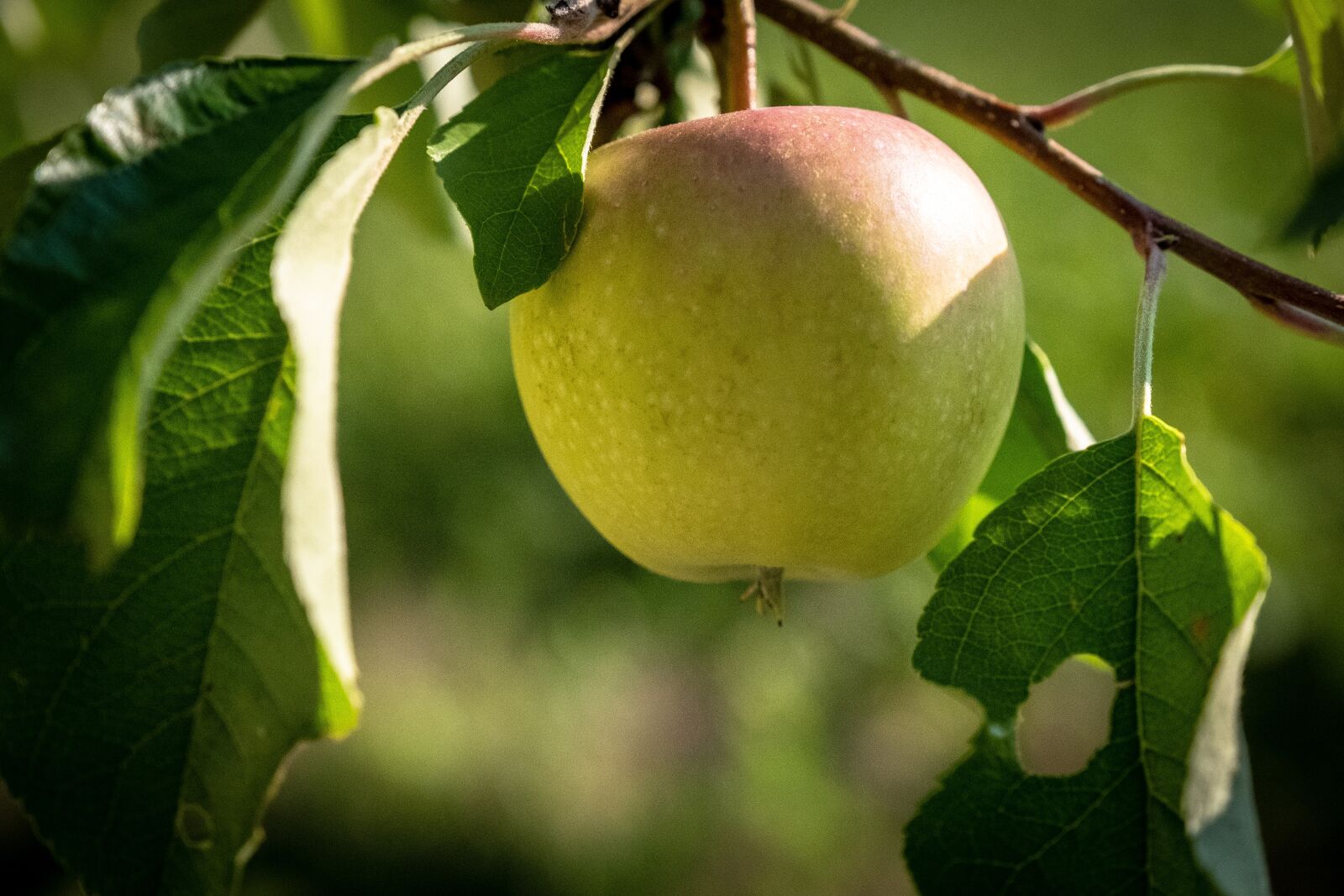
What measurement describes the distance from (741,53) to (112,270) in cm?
35

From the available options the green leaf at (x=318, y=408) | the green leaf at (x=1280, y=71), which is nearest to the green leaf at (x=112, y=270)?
the green leaf at (x=318, y=408)

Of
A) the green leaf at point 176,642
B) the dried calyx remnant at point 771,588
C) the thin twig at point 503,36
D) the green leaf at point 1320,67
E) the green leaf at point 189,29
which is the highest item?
the thin twig at point 503,36

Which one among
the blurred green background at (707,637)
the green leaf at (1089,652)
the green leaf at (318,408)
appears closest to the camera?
the green leaf at (318,408)

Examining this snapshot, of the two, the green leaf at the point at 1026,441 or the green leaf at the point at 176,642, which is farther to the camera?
the green leaf at the point at 1026,441

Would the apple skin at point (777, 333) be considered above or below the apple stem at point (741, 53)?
below

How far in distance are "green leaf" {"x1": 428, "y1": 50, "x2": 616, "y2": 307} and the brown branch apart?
181 mm

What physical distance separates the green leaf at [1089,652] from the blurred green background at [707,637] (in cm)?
265

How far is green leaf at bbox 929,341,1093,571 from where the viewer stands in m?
0.61

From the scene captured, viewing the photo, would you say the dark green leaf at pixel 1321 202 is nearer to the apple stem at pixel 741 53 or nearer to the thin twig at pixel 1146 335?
the thin twig at pixel 1146 335

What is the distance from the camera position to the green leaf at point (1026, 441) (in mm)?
614

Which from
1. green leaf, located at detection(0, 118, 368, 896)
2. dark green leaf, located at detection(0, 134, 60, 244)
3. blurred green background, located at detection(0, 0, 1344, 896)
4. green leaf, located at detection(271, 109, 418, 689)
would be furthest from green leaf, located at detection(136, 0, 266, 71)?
blurred green background, located at detection(0, 0, 1344, 896)

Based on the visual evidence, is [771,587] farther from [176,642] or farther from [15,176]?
[15,176]

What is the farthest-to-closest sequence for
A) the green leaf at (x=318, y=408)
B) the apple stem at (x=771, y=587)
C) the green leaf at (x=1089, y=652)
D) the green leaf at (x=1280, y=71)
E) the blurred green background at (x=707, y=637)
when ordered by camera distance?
the blurred green background at (x=707, y=637) → the green leaf at (x=1280, y=71) → the apple stem at (x=771, y=587) → the green leaf at (x=1089, y=652) → the green leaf at (x=318, y=408)

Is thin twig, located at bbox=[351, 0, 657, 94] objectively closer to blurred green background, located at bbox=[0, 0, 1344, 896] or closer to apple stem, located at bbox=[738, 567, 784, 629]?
apple stem, located at bbox=[738, 567, 784, 629]
